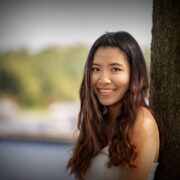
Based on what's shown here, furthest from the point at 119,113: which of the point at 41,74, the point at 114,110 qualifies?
the point at 41,74

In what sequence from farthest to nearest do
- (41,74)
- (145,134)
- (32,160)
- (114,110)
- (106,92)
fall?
1. (41,74)
2. (32,160)
3. (114,110)
4. (106,92)
5. (145,134)

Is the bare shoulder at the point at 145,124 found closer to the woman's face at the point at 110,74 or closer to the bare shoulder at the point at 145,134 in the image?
the bare shoulder at the point at 145,134

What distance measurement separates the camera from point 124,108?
4.91 ft

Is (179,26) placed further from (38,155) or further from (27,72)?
(27,72)

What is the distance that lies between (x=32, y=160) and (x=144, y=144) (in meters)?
3.38

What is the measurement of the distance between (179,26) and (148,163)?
1.97 ft

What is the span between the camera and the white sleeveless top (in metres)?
1.44

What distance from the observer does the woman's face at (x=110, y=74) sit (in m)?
1.43

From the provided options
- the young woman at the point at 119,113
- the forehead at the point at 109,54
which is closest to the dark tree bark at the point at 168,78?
the young woman at the point at 119,113

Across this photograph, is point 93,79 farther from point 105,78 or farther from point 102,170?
point 102,170

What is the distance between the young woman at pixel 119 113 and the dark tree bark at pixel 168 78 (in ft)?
0.25

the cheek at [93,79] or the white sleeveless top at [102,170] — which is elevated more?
the cheek at [93,79]

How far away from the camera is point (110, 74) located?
57.2 inches

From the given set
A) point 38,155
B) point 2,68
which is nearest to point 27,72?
point 2,68
